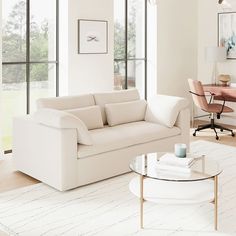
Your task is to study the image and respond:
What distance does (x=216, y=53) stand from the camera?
23.7 ft

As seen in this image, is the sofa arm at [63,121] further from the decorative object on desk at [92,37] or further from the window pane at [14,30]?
the decorative object on desk at [92,37]

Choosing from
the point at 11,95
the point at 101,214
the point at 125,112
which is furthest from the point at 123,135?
the point at 11,95

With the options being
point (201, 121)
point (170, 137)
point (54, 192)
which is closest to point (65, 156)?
point (54, 192)

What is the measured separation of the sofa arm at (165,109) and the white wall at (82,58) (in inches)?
50.4

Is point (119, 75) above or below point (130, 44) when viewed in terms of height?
below

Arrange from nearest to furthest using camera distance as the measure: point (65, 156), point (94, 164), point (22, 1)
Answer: point (65, 156), point (94, 164), point (22, 1)

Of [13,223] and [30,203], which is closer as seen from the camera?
[13,223]

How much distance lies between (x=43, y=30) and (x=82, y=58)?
684 millimetres

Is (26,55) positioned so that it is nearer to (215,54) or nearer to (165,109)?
(165,109)

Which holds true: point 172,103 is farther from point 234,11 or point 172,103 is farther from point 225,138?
point 234,11

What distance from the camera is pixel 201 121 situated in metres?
8.00

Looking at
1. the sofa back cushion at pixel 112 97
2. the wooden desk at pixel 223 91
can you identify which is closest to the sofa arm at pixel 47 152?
the sofa back cushion at pixel 112 97

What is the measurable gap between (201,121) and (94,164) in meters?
4.14

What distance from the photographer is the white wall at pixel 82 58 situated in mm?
6000
